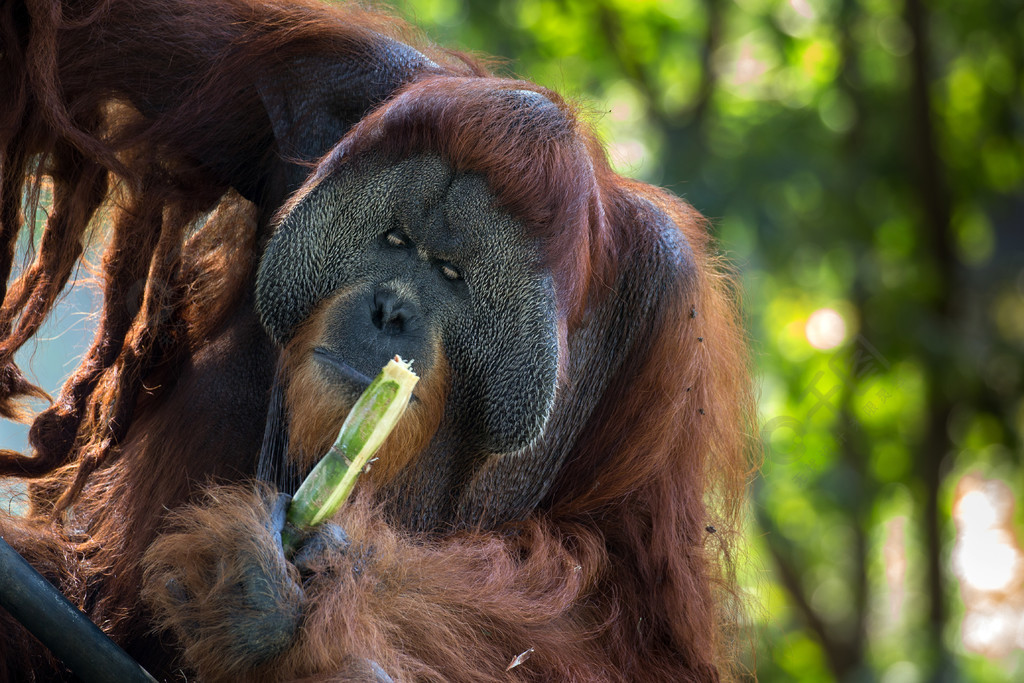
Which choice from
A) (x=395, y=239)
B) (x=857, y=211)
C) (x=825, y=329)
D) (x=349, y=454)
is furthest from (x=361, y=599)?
(x=857, y=211)

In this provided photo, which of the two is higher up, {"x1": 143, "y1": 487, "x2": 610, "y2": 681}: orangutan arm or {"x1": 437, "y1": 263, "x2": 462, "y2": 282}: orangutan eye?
{"x1": 437, "y1": 263, "x2": 462, "y2": 282}: orangutan eye

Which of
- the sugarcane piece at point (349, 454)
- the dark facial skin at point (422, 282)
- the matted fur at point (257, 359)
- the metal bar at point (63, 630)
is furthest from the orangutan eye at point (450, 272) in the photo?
the metal bar at point (63, 630)

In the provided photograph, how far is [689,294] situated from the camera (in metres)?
2.44

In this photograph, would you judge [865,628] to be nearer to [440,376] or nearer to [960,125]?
[960,125]

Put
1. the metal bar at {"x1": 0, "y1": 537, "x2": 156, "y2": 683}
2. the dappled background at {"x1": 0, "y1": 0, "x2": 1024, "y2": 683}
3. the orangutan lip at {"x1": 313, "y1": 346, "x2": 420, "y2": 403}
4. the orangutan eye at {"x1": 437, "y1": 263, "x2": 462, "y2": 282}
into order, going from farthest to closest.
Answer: the dappled background at {"x1": 0, "y1": 0, "x2": 1024, "y2": 683}
the orangutan eye at {"x1": 437, "y1": 263, "x2": 462, "y2": 282}
the orangutan lip at {"x1": 313, "y1": 346, "x2": 420, "y2": 403}
the metal bar at {"x1": 0, "y1": 537, "x2": 156, "y2": 683}

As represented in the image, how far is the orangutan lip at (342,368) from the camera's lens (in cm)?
195

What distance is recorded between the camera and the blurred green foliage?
554 centimetres

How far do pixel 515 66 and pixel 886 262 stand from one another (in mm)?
2567

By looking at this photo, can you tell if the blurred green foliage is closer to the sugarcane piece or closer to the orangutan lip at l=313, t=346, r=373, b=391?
the orangutan lip at l=313, t=346, r=373, b=391

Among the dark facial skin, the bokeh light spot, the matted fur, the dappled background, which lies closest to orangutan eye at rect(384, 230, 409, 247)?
the dark facial skin

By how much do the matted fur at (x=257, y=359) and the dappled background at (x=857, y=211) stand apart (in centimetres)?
254

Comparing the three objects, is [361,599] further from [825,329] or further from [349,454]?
[825,329]

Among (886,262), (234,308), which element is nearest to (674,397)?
(234,308)

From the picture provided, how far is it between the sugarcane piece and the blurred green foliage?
139 inches
